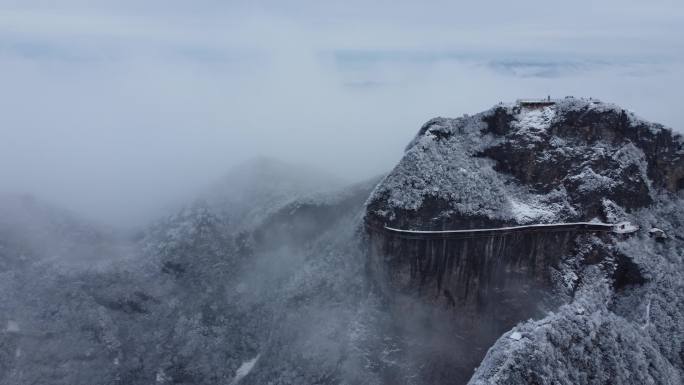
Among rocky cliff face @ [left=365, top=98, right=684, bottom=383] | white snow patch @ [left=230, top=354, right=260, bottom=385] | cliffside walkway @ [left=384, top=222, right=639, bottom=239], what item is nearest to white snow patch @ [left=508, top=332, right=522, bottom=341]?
rocky cliff face @ [left=365, top=98, right=684, bottom=383]

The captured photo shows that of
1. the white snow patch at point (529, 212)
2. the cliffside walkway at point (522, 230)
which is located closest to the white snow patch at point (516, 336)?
the cliffside walkway at point (522, 230)

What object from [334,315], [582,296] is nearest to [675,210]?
[582,296]

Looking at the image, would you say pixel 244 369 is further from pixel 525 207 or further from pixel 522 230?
pixel 525 207

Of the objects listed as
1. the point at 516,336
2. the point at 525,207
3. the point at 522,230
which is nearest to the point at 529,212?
the point at 525,207

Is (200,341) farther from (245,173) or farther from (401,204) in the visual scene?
(245,173)

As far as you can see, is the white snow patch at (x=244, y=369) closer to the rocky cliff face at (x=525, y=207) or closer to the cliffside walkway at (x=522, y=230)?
the rocky cliff face at (x=525, y=207)

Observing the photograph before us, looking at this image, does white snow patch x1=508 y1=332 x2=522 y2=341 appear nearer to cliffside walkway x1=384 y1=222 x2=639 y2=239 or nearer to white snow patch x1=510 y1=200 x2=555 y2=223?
cliffside walkway x1=384 y1=222 x2=639 y2=239
